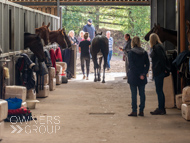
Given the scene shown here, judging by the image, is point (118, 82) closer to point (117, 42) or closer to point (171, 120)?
point (171, 120)

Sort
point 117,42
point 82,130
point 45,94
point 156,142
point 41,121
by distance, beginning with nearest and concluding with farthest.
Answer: point 156,142, point 82,130, point 41,121, point 45,94, point 117,42

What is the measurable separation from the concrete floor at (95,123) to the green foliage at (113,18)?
42.7ft

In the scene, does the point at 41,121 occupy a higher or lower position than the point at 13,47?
lower

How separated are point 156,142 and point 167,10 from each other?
7.15 meters

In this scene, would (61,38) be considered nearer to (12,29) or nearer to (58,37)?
(58,37)

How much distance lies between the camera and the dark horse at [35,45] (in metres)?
10.7

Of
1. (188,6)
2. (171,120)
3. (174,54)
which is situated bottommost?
(171,120)

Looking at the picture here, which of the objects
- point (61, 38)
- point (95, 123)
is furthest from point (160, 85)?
point (61, 38)

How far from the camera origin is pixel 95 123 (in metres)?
7.95

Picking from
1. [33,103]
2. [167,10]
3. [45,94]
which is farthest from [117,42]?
[33,103]

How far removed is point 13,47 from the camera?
1001cm

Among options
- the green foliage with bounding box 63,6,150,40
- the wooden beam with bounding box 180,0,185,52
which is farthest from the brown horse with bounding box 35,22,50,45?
the green foliage with bounding box 63,6,150,40

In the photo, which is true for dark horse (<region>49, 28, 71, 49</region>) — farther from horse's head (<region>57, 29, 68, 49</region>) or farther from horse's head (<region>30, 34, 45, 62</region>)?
horse's head (<region>30, 34, 45, 62</region>)

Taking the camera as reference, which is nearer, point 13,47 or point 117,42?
point 13,47
